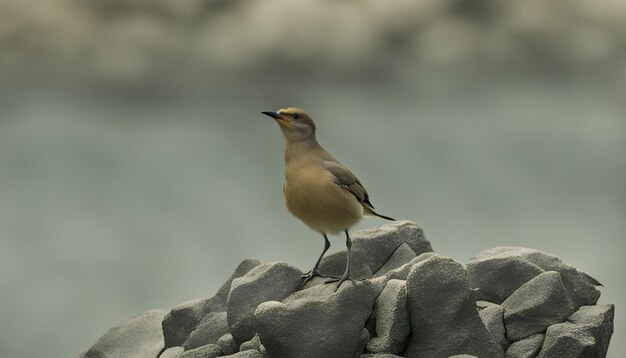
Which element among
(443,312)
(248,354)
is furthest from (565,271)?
(248,354)

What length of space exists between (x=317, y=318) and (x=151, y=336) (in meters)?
3.11

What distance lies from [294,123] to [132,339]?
3.61 m

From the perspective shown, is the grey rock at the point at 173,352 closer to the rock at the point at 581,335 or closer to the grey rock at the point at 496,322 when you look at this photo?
the grey rock at the point at 496,322

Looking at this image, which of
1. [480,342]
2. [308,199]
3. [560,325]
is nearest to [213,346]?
[308,199]

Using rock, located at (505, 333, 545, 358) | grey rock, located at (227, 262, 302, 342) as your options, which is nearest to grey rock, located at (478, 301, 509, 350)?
rock, located at (505, 333, 545, 358)

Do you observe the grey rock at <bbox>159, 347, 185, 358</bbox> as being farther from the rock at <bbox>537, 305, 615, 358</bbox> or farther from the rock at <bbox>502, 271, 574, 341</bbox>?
the rock at <bbox>537, 305, 615, 358</bbox>

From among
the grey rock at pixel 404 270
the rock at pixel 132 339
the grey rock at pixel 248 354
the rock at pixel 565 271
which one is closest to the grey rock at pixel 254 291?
the grey rock at pixel 248 354

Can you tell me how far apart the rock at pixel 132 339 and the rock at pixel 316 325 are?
7.90 ft

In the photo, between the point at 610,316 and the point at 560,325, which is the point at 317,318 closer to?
the point at 560,325

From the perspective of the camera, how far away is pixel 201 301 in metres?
11.6

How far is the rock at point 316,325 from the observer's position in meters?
9.68

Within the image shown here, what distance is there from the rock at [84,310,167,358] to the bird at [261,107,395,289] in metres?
2.69

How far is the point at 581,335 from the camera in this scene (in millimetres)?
10203

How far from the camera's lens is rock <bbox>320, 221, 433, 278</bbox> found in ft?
36.6
